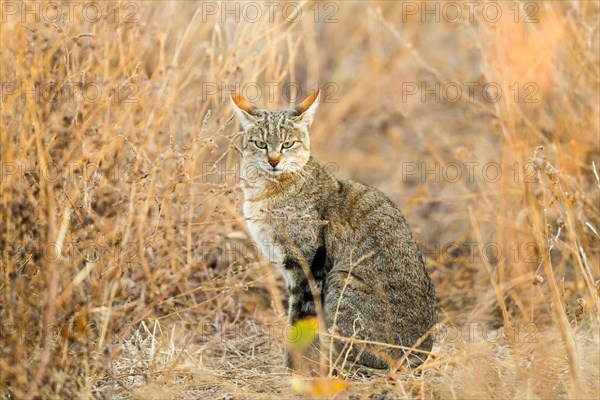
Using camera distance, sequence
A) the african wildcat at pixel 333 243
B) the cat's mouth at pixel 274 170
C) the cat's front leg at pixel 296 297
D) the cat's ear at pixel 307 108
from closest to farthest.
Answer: the african wildcat at pixel 333 243
the cat's front leg at pixel 296 297
the cat's mouth at pixel 274 170
the cat's ear at pixel 307 108

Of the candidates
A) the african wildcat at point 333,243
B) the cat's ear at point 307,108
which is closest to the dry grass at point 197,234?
the african wildcat at point 333,243

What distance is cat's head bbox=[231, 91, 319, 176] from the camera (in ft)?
14.6

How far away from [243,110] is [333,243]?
0.91 meters

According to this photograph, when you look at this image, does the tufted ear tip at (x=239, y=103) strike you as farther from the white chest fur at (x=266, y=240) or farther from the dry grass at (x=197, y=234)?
the white chest fur at (x=266, y=240)

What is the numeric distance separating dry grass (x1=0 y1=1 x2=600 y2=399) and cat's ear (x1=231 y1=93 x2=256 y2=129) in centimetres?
26

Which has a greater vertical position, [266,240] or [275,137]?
[275,137]

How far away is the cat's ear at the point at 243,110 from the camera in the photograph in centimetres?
450

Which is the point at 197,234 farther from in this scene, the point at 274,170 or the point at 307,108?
the point at 307,108

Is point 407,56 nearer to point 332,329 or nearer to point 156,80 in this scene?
point 156,80

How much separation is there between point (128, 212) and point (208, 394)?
3.21 ft

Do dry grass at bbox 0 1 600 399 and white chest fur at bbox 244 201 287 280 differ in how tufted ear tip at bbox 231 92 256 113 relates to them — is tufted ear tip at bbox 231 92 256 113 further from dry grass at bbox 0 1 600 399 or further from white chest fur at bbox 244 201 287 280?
white chest fur at bbox 244 201 287 280

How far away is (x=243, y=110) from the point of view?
4504 mm

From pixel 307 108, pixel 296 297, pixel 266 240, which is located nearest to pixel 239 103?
pixel 307 108

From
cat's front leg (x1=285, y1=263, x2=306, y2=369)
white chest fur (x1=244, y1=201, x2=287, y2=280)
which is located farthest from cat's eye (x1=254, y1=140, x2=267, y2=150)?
cat's front leg (x1=285, y1=263, x2=306, y2=369)
